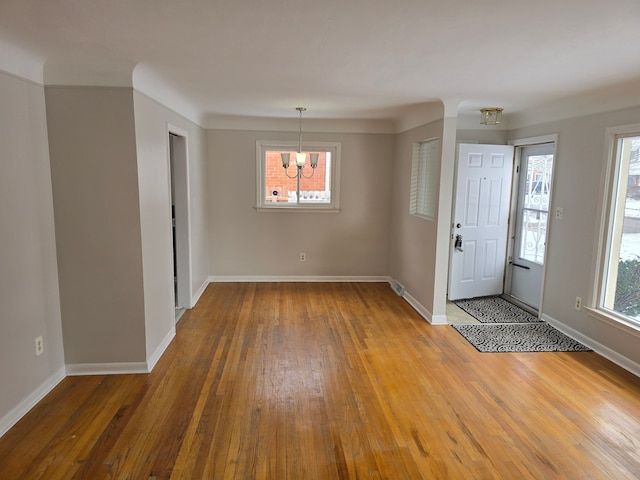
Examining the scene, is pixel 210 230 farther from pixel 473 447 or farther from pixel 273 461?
pixel 473 447

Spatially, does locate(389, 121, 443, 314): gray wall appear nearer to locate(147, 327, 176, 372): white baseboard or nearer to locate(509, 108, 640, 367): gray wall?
locate(509, 108, 640, 367): gray wall

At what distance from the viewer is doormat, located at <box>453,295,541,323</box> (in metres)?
4.61

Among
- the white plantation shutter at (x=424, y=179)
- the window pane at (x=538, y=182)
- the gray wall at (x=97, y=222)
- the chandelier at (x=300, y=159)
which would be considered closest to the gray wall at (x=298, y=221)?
the chandelier at (x=300, y=159)

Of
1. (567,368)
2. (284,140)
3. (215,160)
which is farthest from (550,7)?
(215,160)

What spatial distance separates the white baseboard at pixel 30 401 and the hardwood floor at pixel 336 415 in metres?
0.05

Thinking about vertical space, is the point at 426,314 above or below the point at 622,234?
below

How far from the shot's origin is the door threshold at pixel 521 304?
15.9 feet

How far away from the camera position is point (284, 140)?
589cm

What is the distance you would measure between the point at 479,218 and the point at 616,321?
1976 millimetres

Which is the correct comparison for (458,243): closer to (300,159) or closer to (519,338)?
(519,338)

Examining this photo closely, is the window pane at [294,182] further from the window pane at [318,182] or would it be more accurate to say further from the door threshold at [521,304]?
the door threshold at [521,304]

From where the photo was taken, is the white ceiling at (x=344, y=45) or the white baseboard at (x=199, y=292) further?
the white baseboard at (x=199, y=292)

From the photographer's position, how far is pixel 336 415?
273cm

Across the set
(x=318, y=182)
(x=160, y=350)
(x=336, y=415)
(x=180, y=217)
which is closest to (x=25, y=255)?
(x=160, y=350)
